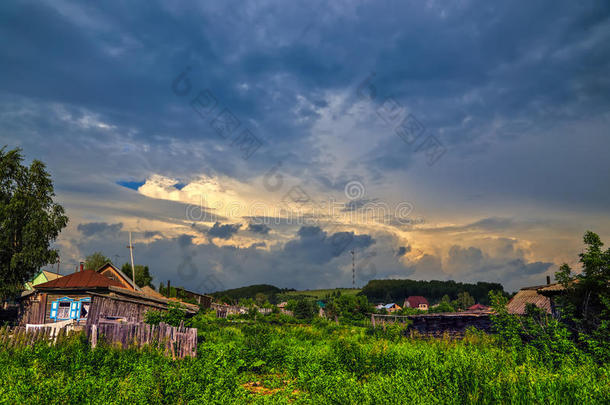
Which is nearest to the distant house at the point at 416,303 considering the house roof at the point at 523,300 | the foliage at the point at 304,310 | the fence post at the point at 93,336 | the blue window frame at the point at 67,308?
the foliage at the point at 304,310

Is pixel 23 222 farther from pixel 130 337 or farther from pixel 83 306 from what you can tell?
pixel 130 337

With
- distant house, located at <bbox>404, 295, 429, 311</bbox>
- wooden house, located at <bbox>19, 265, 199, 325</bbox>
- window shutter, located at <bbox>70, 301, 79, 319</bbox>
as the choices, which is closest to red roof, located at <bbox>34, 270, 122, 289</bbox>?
wooden house, located at <bbox>19, 265, 199, 325</bbox>

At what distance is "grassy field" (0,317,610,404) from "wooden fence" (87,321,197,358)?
0.46 meters

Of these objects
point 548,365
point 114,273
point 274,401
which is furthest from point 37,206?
point 548,365

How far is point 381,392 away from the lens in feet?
22.6

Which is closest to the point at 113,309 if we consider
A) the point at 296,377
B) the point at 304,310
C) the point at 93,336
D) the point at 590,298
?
the point at 93,336

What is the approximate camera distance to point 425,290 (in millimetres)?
153250

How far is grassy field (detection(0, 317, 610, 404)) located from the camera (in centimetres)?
656

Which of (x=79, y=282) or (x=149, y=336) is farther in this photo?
(x=79, y=282)

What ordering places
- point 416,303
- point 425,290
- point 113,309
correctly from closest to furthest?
point 113,309
point 416,303
point 425,290

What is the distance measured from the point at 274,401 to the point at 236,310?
1954 inches

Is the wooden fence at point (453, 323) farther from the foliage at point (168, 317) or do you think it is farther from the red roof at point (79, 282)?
the red roof at point (79, 282)

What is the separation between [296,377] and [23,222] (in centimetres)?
2918

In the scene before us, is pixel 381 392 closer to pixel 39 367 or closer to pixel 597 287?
pixel 597 287
